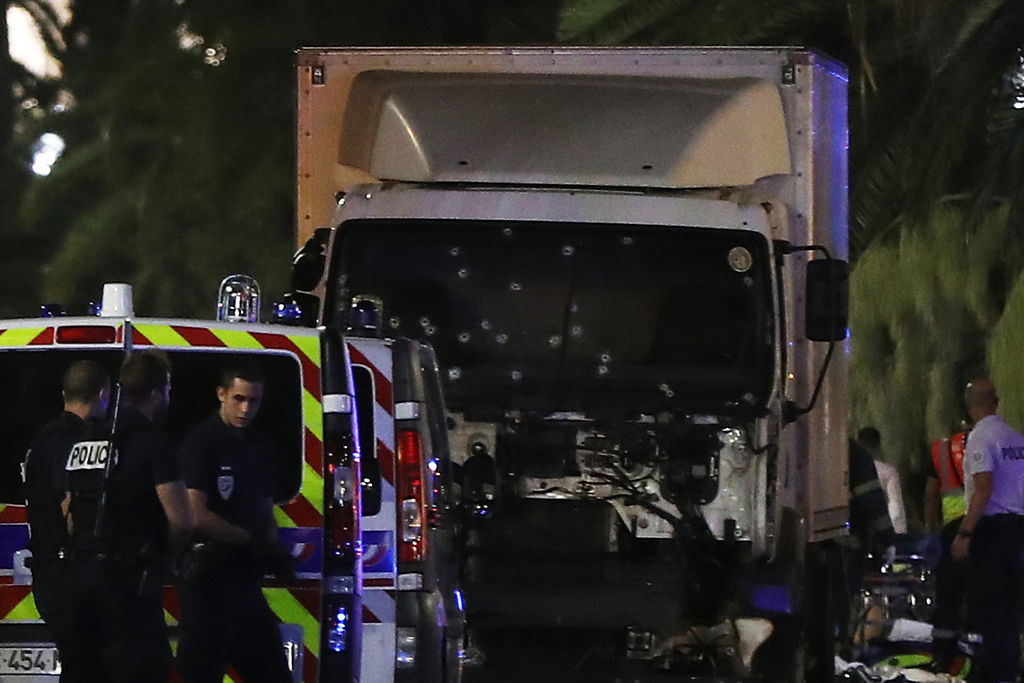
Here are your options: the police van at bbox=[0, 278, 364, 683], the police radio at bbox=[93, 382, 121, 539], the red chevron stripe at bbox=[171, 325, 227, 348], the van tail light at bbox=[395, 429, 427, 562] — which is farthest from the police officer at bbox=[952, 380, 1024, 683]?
the police radio at bbox=[93, 382, 121, 539]

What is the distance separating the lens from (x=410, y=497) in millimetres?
7730

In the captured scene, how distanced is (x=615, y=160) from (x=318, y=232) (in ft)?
5.05

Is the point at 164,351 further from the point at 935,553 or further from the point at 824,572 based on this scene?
the point at 935,553

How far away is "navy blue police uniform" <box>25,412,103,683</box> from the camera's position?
6.49 metres

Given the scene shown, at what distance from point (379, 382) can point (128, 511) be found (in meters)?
1.39

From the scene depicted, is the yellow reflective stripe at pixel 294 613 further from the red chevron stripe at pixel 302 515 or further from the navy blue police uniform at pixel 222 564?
the red chevron stripe at pixel 302 515

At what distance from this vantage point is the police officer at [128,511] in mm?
6434

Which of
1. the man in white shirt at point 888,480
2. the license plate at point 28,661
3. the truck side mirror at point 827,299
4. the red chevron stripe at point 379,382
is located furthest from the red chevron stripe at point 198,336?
the man in white shirt at point 888,480

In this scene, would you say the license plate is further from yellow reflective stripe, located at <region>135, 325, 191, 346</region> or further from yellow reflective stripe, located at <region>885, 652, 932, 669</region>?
yellow reflective stripe, located at <region>885, 652, 932, 669</region>

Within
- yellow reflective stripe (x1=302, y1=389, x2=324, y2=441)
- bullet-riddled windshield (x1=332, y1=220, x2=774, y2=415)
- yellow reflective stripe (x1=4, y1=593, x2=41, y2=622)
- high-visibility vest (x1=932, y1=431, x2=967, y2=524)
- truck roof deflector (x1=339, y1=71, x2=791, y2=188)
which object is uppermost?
truck roof deflector (x1=339, y1=71, x2=791, y2=188)

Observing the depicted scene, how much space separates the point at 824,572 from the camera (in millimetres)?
10969

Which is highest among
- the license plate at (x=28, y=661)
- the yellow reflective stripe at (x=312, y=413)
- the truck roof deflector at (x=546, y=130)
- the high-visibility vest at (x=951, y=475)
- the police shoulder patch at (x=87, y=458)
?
the truck roof deflector at (x=546, y=130)

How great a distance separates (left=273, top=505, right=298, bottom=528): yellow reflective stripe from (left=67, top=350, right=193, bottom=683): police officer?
36 cm

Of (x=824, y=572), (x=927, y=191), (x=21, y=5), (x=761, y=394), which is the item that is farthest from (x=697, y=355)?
(x=21, y=5)
